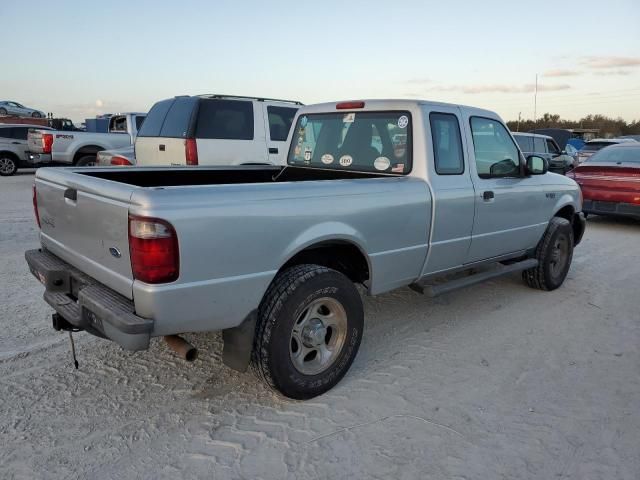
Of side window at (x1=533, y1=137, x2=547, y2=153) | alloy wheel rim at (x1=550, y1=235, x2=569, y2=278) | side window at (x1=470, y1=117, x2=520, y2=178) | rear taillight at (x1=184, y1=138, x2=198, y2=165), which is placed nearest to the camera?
side window at (x1=470, y1=117, x2=520, y2=178)

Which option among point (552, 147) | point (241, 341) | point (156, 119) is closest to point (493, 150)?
point (241, 341)

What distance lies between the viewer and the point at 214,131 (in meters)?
8.26

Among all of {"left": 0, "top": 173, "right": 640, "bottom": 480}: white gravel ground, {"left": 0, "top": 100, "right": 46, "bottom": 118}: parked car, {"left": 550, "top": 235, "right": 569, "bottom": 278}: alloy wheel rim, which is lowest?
{"left": 0, "top": 173, "right": 640, "bottom": 480}: white gravel ground

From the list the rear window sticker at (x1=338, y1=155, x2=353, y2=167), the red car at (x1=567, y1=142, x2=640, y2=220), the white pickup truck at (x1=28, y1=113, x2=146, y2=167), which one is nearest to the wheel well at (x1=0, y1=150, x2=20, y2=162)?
the white pickup truck at (x1=28, y1=113, x2=146, y2=167)

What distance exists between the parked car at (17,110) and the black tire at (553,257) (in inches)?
1441

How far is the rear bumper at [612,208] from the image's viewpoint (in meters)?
9.33

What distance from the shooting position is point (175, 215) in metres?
2.52

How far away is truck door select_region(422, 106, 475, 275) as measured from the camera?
3998 mm

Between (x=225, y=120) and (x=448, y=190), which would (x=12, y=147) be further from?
(x=448, y=190)

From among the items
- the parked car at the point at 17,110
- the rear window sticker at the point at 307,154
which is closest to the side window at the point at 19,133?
the rear window sticker at the point at 307,154

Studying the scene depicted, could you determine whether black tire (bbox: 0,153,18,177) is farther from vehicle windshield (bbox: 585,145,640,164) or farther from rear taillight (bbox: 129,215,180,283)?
rear taillight (bbox: 129,215,180,283)

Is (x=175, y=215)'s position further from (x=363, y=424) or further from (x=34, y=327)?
(x=34, y=327)

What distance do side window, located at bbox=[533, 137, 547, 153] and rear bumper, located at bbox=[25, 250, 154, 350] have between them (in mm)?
14088

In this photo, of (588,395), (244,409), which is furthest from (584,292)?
(244,409)
